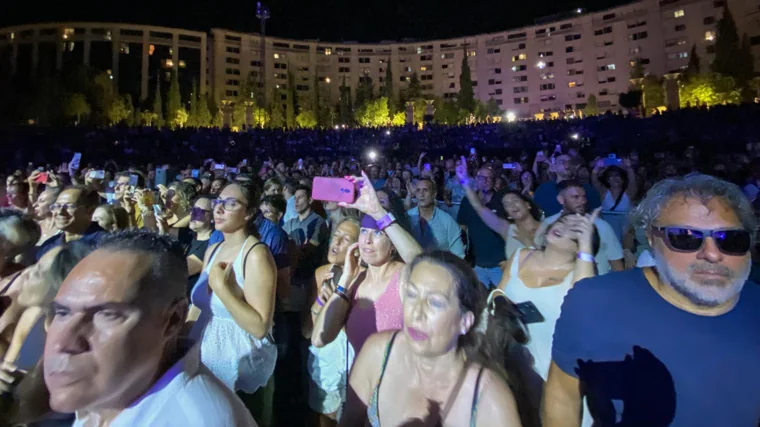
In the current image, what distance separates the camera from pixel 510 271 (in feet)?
9.57

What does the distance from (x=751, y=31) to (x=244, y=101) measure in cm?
6226

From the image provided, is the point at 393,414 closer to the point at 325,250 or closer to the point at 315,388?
the point at 315,388

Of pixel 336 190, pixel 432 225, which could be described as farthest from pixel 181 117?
pixel 336 190

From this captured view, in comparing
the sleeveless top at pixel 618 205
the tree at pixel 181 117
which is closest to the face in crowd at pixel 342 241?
the sleeveless top at pixel 618 205

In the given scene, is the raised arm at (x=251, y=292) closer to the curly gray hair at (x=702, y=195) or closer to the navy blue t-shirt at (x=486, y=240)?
the curly gray hair at (x=702, y=195)

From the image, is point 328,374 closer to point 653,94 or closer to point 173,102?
point 653,94

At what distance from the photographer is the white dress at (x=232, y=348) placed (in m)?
2.56

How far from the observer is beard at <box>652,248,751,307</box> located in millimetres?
1573

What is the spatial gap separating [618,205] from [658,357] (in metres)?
4.44

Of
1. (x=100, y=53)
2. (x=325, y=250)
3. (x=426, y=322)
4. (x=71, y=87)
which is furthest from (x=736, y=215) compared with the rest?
(x=100, y=53)

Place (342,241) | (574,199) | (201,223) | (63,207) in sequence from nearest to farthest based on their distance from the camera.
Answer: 1. (342,241)
2. (63,207)
3. (574,199)
4. (201,223)

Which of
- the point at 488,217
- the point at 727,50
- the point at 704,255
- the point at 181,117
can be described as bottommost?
the point at 704,255

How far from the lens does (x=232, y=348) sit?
8.41 ft

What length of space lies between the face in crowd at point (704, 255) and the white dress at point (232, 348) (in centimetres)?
210
